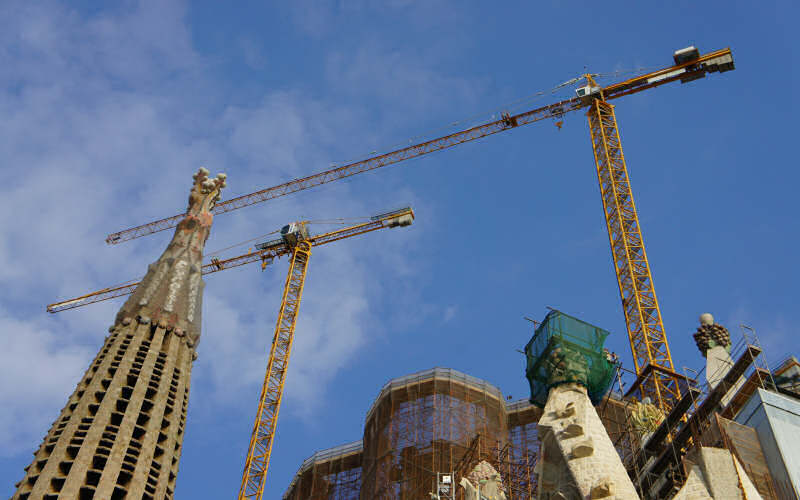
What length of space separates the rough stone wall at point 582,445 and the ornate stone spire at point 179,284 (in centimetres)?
2770

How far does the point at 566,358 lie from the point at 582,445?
4756 millimetres

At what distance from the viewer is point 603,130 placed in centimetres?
7044

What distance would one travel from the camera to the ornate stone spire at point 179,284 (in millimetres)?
54219

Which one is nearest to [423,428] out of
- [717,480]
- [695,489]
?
[695,489]

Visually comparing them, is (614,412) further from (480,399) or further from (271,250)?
(271,250)

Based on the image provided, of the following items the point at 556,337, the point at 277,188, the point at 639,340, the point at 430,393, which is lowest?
the point at 556,337

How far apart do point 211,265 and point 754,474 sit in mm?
58905

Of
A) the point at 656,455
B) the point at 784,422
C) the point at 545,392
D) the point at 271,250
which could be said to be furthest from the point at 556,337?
the point at 271,250

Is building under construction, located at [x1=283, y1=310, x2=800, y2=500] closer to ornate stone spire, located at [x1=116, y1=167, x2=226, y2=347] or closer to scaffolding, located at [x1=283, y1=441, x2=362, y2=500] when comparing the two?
scaffolding, located at [x1=283, y1=441, x2=362, y2=500]

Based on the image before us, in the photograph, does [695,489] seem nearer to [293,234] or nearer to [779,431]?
[779,431]

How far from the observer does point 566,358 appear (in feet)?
109

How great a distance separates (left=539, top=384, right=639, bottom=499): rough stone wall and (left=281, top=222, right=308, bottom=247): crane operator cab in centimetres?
4484

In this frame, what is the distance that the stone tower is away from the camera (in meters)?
42.7

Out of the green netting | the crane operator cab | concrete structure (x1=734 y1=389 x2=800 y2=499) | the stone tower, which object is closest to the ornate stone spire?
the stone tower
